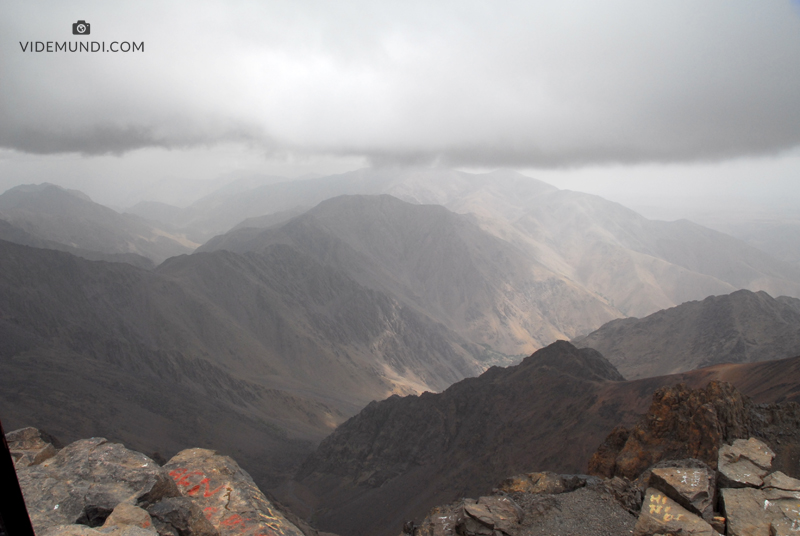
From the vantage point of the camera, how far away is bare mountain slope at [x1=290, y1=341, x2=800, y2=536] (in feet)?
138

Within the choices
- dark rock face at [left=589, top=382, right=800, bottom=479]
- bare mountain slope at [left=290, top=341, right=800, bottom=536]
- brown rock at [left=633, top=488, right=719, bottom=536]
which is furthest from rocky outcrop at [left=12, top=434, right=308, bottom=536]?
bare mountain slope at [left=290, top=341, right=800, bottom=536]

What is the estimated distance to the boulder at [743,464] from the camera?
34.4 feet

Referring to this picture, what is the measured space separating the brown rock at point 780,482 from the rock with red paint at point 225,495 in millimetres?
11178

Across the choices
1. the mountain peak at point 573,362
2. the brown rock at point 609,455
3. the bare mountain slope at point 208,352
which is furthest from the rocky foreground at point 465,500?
the bare mountain slope at point 208,352

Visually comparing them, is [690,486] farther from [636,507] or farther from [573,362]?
[573,362]

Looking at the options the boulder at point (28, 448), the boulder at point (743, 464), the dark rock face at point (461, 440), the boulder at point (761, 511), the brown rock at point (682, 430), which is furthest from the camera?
Result: the dark rock face at point (461, 440)

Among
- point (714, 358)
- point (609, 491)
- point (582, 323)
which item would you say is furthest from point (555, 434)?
point (582, 323)

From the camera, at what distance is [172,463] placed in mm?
13508

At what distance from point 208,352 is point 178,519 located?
308 feet

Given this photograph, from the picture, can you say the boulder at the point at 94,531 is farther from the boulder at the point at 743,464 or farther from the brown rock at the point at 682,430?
the brown rock at the point at 682,430

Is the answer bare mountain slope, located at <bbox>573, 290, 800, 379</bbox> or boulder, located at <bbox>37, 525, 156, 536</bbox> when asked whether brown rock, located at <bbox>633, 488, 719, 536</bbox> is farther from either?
bare mountain slope, located at <bbox>573, 290, 800, 379</bbox>

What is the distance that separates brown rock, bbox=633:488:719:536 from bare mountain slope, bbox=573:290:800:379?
257ft

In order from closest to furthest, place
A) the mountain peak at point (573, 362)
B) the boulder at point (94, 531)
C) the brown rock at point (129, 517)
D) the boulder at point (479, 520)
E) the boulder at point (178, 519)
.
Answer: the boulder at point (94, 531) → the brown rock at point (129, 517) → the boulder at point (178, 519) → the boulder at point (479, 520) → the mountain peak at point (573, 362)

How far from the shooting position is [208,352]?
95062mm
